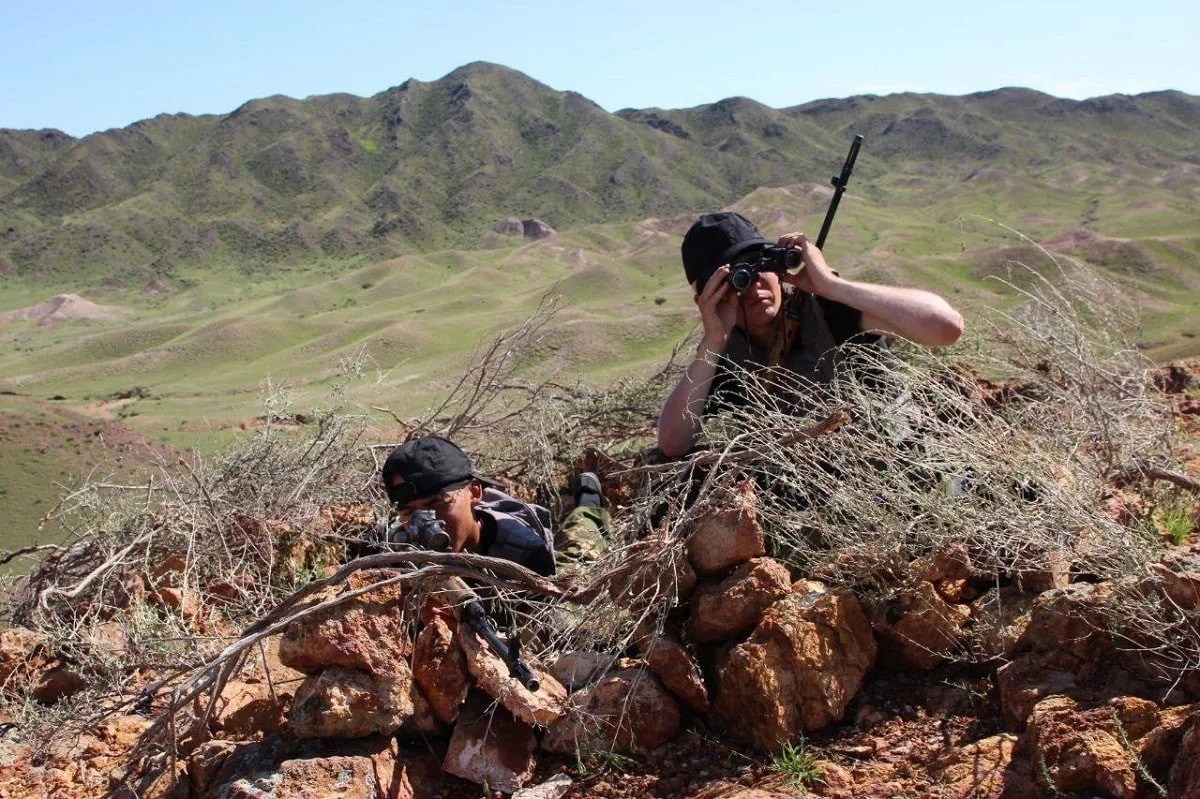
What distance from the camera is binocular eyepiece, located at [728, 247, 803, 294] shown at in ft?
9.61

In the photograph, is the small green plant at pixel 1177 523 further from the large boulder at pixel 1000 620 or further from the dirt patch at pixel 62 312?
the dirt patch at pixel 62 312

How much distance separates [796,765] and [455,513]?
1.16 metres

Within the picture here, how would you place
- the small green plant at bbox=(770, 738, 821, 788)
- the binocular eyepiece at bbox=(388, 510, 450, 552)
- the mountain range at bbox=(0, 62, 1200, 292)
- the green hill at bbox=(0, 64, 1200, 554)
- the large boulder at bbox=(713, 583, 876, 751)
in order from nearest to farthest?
the small green plant at bbox=(770, 738, 821, 788)
the large boulder at bbox=(713, 583, 876, 751)
the binocular eyepiece at bbox=(388, 510, 450, 552)
the green hill at bbox=(0, 64, 1200, 554)
the mountain range at bbox=(0, 62, 1200, 292)

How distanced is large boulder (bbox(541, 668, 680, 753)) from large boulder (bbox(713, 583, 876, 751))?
137 mm

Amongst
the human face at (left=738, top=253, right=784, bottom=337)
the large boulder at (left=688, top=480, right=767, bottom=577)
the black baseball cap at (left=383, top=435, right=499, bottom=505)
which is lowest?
the large boulder at (left=688, top=480, right=767, bottom=577)

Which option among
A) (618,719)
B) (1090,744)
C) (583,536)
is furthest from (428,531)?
(1090,744)

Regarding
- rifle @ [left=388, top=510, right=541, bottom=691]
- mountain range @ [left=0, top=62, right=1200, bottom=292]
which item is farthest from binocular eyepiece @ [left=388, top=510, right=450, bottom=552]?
mountain range @ [left=0, top=62, right=1200, bottom=292]

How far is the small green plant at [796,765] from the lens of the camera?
1973mm

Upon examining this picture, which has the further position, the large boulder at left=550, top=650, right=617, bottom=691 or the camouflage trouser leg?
the camouflage trouser leg

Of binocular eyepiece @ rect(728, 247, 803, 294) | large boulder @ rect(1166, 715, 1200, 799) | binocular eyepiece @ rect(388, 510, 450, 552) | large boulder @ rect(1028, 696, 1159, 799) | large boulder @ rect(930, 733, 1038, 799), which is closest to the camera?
large boulder @ rect(1166, 715, 1200, 799)

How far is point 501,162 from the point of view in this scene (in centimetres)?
7538

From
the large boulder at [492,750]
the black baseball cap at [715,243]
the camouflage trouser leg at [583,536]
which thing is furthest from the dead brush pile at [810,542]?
the black baseball cap at [715,243]

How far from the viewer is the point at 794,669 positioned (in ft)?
7.06

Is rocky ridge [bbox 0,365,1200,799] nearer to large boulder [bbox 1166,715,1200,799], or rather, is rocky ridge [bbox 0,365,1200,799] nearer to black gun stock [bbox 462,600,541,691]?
black gun stock [bbox 462,600,541,691]
